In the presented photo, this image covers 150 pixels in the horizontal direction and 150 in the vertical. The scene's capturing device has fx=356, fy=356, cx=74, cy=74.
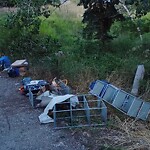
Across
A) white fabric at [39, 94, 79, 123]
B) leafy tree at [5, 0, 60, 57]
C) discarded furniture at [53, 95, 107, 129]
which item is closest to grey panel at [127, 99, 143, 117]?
discarded furniture at [53, 95, 107, 129]

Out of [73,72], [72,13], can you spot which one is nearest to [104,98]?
[73,72]

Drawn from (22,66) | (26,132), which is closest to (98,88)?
(26,132)

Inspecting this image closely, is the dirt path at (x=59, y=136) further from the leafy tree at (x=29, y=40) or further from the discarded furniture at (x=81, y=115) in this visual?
the leafy tree at (x=29, y=40)

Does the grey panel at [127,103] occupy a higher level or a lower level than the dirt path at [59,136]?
higher

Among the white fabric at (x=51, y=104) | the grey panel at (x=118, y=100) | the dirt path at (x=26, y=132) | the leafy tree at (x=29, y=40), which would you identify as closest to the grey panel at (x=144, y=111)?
the grey panel at (x=118, y=100)

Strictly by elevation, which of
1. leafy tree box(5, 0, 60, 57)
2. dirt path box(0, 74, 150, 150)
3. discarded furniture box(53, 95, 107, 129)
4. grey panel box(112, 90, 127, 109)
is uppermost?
leafy tree box(5, 0, 60, 57)

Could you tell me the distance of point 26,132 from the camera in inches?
213

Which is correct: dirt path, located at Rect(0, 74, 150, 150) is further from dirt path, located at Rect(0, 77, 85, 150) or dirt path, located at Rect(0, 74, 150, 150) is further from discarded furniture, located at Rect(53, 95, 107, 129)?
discarded furniture, located at Rect(53, 95, 107, 129)

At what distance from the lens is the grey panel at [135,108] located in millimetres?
5750

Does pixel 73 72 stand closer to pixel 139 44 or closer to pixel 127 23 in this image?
pixel 139 44

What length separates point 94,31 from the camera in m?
9.05

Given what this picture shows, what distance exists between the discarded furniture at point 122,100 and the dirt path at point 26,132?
1073 millimetres

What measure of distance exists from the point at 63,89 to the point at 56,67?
1333mm

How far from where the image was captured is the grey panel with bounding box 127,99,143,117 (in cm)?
575
